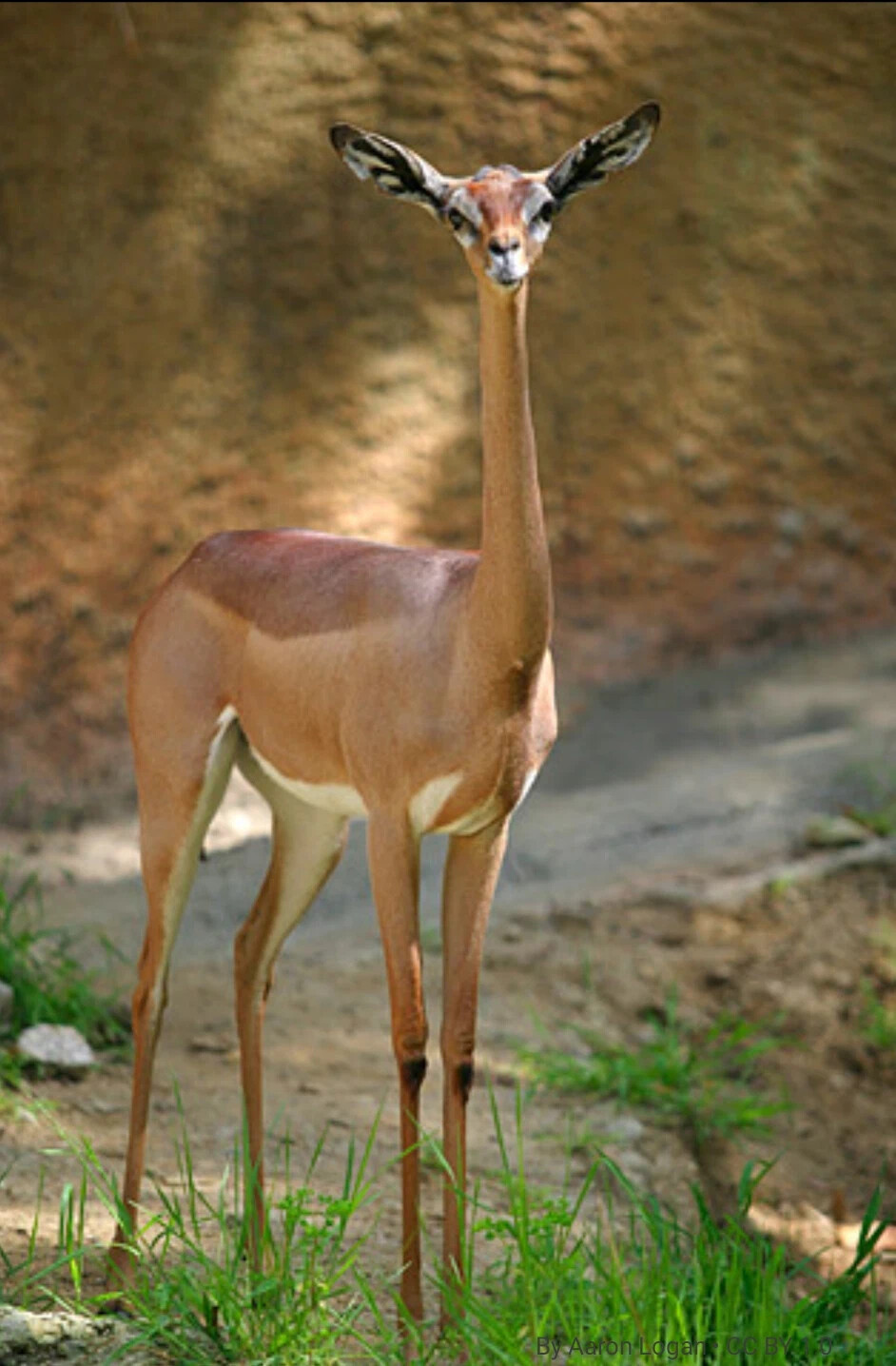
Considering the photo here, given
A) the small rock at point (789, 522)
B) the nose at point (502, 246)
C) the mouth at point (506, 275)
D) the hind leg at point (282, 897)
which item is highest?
the nose at point (502, 246)

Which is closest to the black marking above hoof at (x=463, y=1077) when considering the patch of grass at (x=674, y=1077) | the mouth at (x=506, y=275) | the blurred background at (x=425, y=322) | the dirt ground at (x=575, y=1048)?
the dirt ground at (x=575, y=1048)

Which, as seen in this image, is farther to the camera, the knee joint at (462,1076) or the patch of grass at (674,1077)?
the patch of grass at (674,1077)

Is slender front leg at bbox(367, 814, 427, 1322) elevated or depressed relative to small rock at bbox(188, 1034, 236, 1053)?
elevated

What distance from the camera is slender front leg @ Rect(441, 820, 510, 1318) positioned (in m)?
3.44

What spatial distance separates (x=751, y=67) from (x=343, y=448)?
7.55 feet

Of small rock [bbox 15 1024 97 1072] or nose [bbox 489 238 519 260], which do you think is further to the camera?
small rock [bbox 15 1024 97 1072]

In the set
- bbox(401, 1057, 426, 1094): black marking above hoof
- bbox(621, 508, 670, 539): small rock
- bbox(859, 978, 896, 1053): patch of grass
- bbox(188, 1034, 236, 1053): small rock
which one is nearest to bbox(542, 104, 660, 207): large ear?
bbox(401, 1057, 426, 1094): black marking above hoof

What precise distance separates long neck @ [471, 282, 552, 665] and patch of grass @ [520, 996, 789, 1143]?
78.4 inches

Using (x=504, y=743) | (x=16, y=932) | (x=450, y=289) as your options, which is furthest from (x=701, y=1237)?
(x=450, y=289)

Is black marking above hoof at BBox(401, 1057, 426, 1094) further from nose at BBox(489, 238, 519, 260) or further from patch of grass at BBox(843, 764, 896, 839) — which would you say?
patch of grass at BBox(843, 764, 896, 839)

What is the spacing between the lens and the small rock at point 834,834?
21.0 ft

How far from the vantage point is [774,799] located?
266 inches

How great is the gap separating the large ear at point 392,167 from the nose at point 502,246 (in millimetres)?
214

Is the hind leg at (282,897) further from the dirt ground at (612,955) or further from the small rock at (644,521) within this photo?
the small rock at (644,521)
